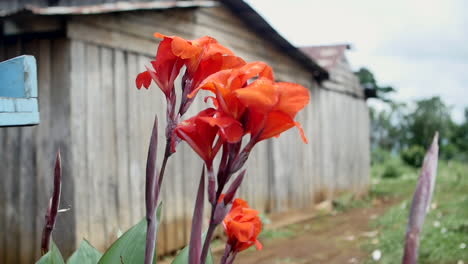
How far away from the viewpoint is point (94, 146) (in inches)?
177

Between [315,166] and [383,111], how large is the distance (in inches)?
720

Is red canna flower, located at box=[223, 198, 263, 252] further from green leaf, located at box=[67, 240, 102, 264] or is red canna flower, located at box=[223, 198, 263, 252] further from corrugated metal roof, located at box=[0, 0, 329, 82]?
corrugated metal roof, located at box=[0, 0, 329, 82]

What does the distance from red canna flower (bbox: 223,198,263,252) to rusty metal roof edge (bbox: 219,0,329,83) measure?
605cm

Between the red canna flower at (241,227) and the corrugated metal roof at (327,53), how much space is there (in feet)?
28.7

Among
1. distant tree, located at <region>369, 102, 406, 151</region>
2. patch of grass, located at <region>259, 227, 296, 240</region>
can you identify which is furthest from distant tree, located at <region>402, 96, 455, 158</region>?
patch of grass, located at <region>259, 227, 296, 240</region>

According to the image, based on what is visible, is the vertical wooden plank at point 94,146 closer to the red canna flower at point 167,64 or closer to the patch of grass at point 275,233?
the patch of grass at point 275,233

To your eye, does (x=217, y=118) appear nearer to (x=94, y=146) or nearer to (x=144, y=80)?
(x=144, y=80)

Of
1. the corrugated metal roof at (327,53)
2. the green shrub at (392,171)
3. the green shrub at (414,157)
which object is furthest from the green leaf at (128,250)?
the green shrub at (414,157)

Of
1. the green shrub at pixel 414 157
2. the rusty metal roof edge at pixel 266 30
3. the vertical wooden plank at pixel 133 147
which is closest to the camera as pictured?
the vertical wooden plank at pixel 133 147

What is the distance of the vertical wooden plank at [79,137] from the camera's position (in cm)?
429

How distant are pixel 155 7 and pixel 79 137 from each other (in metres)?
1.51

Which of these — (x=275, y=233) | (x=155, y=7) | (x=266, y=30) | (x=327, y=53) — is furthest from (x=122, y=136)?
(x=327, y=53)

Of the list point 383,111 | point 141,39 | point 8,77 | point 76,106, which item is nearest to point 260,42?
point 141,39

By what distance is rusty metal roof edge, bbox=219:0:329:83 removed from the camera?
671cm
